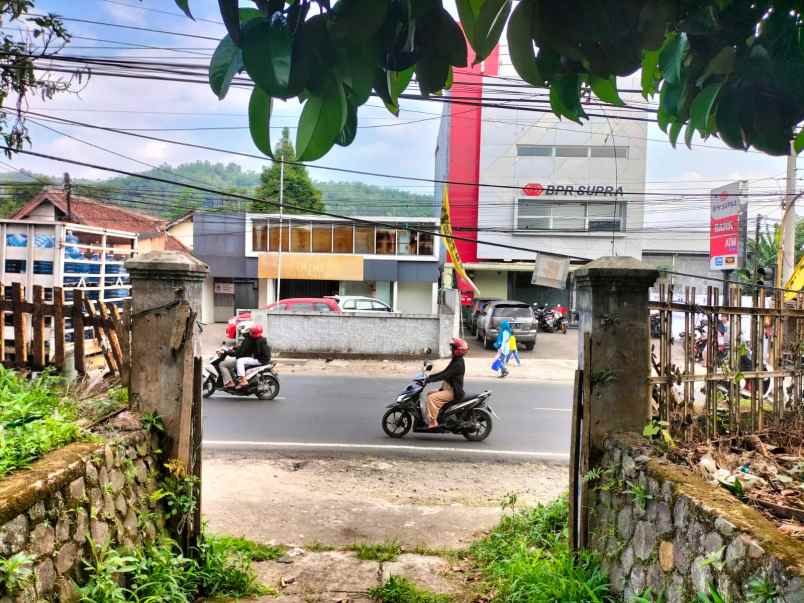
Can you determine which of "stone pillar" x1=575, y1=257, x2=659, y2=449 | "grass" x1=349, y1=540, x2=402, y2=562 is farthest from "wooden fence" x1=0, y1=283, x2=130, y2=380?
"stone pillar" x1=575, y1=257, x2=659, y2=449

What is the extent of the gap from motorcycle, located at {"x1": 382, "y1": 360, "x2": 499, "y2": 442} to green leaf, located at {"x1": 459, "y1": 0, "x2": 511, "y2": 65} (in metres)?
7.11

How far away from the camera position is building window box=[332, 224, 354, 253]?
24.7 m

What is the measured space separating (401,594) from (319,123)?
344 cm

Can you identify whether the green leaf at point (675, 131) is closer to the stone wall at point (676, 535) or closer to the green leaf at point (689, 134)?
the green leaf at point (689, 134)

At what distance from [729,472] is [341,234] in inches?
870

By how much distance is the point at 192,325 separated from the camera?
388 cm

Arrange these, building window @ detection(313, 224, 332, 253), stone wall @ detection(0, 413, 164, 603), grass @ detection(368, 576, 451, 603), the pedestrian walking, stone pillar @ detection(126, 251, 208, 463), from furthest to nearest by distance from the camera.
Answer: building window @ detection(313, 224, 332, 253)
the pedestrian walking
stone pillar @ detection(126, 251, 208, 463)
grass @ detection(368, 576, 451, 603)
stone wall @ detection(0, 413, 164, 603)

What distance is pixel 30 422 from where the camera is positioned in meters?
3.11

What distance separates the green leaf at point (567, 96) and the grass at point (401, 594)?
10.7ft

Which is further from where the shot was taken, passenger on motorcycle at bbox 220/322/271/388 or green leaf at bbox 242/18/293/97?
passenger on motorcycle at bbox 220/322/271/388

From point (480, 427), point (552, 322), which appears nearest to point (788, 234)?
point (480, 427)

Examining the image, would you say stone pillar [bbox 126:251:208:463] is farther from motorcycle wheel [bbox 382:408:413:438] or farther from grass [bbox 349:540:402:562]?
motorcycle wheel [bbox 382:408:413:438]

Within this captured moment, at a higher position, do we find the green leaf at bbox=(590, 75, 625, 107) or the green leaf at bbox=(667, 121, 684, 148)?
the green leaf at bbox=(590, 75, 625, 107)

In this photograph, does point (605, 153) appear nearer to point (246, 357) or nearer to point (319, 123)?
point (246, 357)
